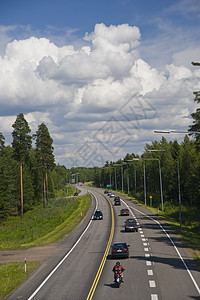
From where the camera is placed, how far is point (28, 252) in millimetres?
34719

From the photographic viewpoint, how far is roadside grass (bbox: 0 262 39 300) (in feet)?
69.1

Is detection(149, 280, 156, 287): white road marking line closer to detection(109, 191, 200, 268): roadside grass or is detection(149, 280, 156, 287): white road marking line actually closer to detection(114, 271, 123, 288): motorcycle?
detection(114, 271, 123, 288): motorcycle

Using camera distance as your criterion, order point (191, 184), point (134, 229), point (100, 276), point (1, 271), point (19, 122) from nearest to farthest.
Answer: point (100, 276) < point (1, 271) < point (134, 229) < point (19, 122) < point (191, 184)

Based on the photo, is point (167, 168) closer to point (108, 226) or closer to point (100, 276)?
point (108, 226)

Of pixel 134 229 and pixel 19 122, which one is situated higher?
pixel 19 122

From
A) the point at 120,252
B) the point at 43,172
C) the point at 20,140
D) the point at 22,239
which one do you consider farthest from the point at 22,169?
the point at 120,252

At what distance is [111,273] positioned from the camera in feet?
77.3

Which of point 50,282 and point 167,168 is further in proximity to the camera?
point 167,168

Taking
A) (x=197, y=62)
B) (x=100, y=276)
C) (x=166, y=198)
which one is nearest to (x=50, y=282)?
(x=100, y=276)

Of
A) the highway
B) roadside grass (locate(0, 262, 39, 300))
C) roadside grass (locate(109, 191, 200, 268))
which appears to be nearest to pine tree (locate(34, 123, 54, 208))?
roadside grass (locate(109, 191, 200, 268))

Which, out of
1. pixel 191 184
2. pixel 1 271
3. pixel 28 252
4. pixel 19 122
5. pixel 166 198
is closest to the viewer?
pixel 1 271

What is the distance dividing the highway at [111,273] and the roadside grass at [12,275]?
0.56m

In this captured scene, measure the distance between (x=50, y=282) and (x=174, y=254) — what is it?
12.3 meters

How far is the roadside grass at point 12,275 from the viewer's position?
69.1ft
